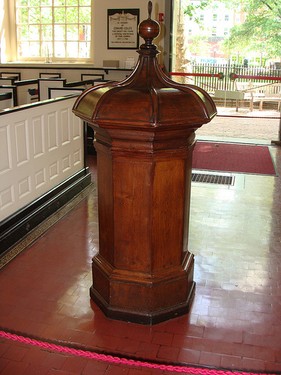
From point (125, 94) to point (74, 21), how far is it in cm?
758

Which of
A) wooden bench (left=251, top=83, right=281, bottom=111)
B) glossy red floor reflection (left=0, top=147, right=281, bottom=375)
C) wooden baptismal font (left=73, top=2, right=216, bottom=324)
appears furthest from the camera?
wooden bench (left=251, top=83, right=281, bottom=111)

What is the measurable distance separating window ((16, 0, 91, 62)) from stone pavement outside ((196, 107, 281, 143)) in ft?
9.57

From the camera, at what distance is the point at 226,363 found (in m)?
2.40

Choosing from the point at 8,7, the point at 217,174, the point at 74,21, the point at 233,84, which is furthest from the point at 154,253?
the point at 233,84

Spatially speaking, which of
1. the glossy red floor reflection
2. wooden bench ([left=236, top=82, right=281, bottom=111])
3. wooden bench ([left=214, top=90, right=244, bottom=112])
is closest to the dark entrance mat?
the glossy red floor reflection

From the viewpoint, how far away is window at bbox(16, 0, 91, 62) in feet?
30.2

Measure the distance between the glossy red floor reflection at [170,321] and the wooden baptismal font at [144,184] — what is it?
16 centimetres

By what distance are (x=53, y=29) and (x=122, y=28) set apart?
1.77 metres

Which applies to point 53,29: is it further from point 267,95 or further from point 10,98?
point 267,95

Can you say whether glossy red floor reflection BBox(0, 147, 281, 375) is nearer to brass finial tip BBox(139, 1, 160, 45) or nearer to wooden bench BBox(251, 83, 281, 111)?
brass finial tip BBox(139, 1, 160, 45)

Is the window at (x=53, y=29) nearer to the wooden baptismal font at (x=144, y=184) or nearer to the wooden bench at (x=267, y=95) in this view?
the wooden bench at (x=267, y=95)

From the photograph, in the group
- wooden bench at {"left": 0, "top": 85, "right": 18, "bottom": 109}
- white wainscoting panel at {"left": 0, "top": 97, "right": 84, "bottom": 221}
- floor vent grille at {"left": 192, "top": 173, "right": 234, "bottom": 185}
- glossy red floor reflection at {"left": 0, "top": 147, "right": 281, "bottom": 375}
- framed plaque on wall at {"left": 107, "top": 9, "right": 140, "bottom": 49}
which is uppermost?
framed plaque on wall at {"left": 107, "top": 9, "right": 140, "bottom": 49}

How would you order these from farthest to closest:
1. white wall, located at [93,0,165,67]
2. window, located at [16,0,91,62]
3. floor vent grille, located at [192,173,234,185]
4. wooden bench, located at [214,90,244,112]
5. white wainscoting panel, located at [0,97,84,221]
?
1. wooden bench, located at [214,90,244,112]
2. window, located at [16,0,91,62]
3. white wall, located at [93,0,165,67]
4. floor vent grille, located at [192,173,234,185]
5. white wainscoting panel, located at [0,97,84,221]

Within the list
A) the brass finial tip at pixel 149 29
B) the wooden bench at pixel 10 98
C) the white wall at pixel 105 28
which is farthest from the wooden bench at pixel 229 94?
the brass finial tip at pixel 149 29
